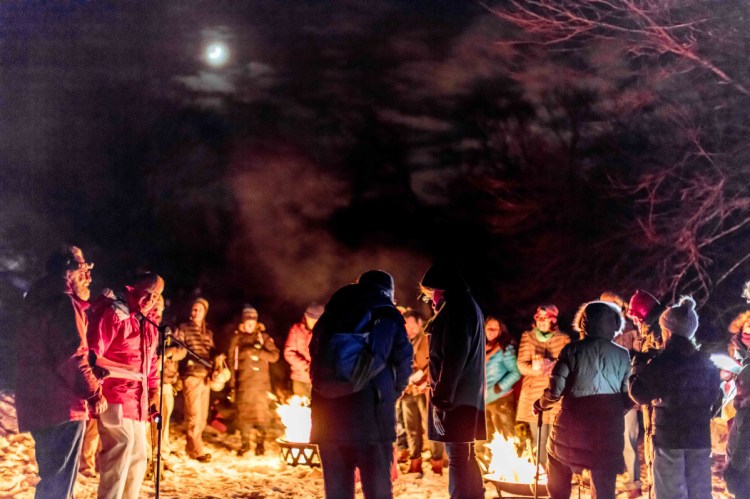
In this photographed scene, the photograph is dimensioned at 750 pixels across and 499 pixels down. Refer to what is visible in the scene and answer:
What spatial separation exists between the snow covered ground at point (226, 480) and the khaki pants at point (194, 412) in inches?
6.4

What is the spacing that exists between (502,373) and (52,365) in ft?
14.3

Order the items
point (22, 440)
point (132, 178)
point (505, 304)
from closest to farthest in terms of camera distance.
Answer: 1. point (22, 440)
2. point (132, 178)
3. point (505, 304)

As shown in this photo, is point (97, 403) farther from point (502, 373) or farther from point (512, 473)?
point (502, 373)

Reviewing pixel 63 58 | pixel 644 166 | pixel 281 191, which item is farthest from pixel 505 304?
pixel 63 58

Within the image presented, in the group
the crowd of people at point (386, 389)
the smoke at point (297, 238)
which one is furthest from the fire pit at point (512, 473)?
the smoke at point (297, 238)

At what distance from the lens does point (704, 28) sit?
35.5 ft

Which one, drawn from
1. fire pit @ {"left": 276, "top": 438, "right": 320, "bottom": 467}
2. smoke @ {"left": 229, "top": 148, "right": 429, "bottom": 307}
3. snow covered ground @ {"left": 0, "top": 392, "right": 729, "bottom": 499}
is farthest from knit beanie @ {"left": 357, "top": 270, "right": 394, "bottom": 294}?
smoke @ {"left": 229, "top": 148, "right": 429, "bottom": 307}

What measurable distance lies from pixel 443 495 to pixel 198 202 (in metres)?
6.87

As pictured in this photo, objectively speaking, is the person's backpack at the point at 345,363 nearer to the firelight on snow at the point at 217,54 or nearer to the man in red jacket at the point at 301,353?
the man in red jacket at the point at 301,353

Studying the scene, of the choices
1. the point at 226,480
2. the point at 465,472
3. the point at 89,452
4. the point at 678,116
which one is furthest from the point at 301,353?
the point at 678,116

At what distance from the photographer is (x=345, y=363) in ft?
14.3

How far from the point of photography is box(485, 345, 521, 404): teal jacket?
7.86m

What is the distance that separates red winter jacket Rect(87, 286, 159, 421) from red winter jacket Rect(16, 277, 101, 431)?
0.28 metres

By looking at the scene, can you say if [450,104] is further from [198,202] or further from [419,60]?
[198,202]
